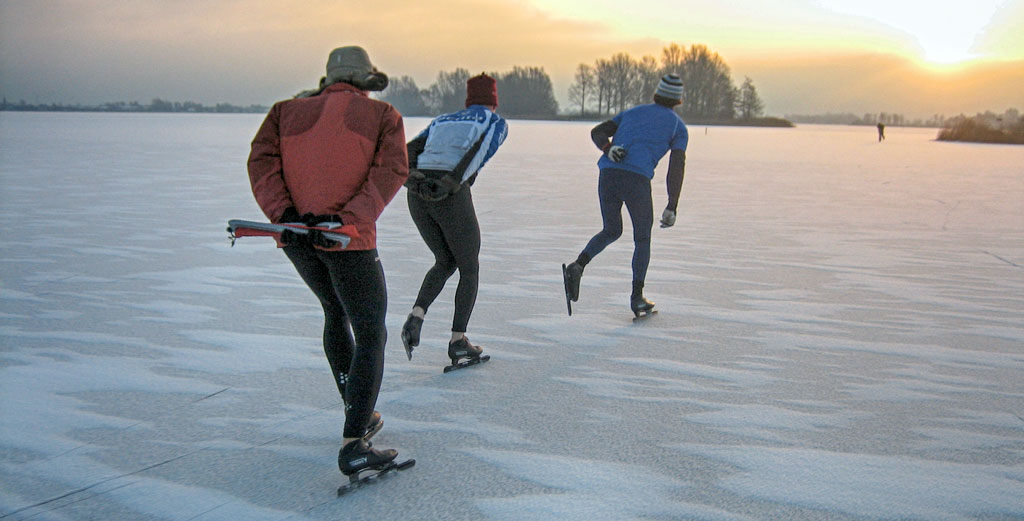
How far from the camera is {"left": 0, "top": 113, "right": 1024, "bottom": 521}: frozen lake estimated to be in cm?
259

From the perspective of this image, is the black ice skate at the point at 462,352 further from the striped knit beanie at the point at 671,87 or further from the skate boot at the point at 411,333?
the striped knit beanie at the point at 671,87

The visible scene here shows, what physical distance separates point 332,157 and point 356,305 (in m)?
0.49

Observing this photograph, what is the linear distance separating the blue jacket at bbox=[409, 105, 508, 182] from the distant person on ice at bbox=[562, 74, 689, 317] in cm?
141

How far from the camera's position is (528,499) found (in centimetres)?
254

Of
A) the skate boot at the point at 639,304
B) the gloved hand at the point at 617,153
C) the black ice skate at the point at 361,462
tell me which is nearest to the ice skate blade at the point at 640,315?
the skate boot at the point at 639,304

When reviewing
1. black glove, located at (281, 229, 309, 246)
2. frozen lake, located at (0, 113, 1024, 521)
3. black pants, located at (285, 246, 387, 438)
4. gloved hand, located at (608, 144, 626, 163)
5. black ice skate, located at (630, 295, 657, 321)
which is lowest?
frozen lake, located at (0, 113, 1024, 521)

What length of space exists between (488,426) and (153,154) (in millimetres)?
20981

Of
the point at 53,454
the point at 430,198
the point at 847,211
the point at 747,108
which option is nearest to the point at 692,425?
the point at 430,198

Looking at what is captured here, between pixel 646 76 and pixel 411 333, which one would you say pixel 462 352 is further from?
pixel 646 76

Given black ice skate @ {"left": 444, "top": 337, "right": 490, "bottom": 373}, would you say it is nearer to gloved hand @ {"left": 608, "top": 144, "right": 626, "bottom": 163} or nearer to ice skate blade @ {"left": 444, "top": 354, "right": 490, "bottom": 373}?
ice skate blade @ {"left": 444, "top": 354, "right": 490, "bottom": 373}

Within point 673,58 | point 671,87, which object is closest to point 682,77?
point 673,58

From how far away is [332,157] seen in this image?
97.3 inches

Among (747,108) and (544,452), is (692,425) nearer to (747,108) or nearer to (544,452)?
(544,452)

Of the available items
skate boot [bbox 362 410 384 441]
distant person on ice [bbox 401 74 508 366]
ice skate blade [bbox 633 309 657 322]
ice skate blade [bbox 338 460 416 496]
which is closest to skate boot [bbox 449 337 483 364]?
distant person on ice [bbox 401 74 508 366]
